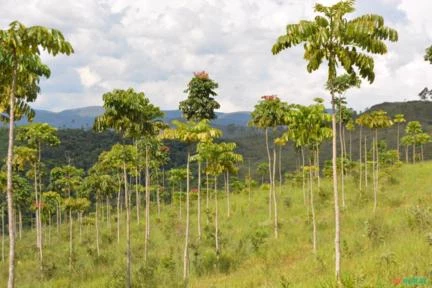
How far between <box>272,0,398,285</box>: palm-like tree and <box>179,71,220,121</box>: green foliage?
1225 cm

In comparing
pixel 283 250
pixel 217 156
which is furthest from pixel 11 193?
pixel 283 250

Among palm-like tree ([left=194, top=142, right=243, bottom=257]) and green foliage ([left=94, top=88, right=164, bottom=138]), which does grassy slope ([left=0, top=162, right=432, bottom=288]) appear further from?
green foliage ([left=94, top=88, right=164, bottom=138])

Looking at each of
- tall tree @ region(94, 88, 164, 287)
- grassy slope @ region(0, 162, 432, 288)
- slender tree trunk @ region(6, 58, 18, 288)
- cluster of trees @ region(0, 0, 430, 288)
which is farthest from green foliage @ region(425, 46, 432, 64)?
slender tree trunk @ region(6, 58, 18, 288)

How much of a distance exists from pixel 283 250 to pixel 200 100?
12.4 meters

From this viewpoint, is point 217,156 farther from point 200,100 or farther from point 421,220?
point 421,220

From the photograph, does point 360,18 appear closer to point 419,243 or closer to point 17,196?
point 419,243

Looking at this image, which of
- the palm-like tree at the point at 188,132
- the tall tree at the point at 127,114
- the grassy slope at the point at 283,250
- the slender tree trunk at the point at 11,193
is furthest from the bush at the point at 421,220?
the slender tree trunk at the point at 11,193

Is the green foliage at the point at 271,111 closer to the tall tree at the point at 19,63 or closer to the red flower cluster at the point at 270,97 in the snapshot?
the red flower cluster at the point at 270,97

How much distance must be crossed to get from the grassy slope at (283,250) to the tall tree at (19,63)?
9.91 m

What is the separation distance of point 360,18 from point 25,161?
2690 cm

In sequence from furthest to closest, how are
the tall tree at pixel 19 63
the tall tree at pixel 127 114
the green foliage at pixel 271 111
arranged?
the green foliage at pixel 271 111
the tall tree at pixel 127 114
the tall tree at pixel 19 63

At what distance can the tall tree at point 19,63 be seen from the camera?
15305 millimetres

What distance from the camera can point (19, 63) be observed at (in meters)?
16.6

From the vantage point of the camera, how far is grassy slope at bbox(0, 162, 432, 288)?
2105 cm
